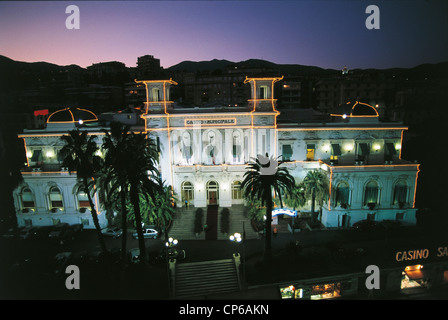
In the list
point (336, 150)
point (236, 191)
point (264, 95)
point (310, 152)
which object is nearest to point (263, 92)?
point (264, 95)

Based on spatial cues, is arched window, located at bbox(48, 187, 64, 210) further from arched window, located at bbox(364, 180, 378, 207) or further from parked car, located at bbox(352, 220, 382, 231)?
arched window, located at bbox(364, 180, 378, 207)

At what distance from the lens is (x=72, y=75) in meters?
88.9

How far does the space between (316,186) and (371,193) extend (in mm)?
7740

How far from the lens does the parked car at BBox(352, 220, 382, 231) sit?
35.5 m

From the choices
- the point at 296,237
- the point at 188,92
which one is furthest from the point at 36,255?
the point at 188,92

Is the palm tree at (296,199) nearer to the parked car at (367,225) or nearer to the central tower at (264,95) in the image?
the parked car at (367,225)

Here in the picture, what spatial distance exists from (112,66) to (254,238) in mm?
113763

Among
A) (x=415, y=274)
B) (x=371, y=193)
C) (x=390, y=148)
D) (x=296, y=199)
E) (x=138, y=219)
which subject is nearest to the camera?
(x=138, y=219)

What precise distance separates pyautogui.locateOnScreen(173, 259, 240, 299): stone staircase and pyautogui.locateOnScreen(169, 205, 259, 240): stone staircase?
19.4ft

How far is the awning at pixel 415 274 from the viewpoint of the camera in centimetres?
2873

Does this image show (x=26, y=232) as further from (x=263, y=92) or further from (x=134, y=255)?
(x=263, y=92)

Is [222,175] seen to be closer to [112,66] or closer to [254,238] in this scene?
[254,238]

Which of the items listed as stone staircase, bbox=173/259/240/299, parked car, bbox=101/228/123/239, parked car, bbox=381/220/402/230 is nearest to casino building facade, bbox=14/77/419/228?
parked car, bbox=381/220/402/230

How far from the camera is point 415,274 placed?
94.7 feet
